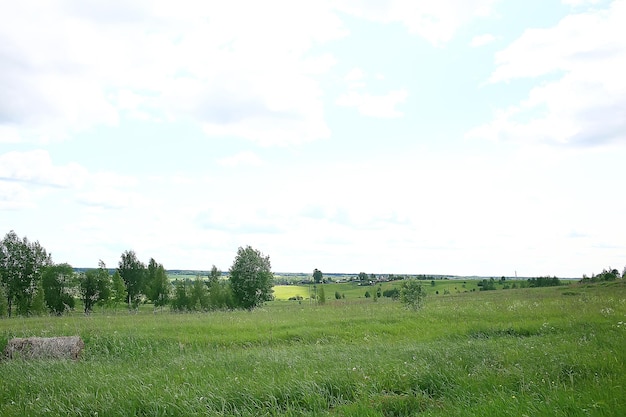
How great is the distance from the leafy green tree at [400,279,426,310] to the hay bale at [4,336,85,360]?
17.9 meters

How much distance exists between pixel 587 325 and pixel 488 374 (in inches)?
399

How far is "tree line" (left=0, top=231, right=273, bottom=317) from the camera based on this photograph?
56.2m

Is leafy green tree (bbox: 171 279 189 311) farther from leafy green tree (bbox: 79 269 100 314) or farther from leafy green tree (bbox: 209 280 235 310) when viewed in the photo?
leafy green tree (bbox: 79 269 100 314)

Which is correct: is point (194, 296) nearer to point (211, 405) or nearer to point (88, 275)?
point (88, 275)

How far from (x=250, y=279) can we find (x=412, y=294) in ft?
109

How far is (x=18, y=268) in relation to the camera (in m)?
64.2

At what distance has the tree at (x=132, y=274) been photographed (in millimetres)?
85750

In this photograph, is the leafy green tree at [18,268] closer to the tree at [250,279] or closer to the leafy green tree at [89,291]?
the leafy green tree at [89,291]

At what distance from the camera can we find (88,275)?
2835 inches

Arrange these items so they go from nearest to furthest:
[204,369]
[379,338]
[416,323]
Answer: [204,369] → [379,338] → [416,323]

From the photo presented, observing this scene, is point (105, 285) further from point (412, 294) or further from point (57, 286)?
point (412, 294)

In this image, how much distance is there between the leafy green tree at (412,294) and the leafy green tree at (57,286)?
60.2 metres

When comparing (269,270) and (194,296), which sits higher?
(269,270)

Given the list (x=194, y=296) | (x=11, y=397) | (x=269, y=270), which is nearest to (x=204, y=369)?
(x=11, y=397)
